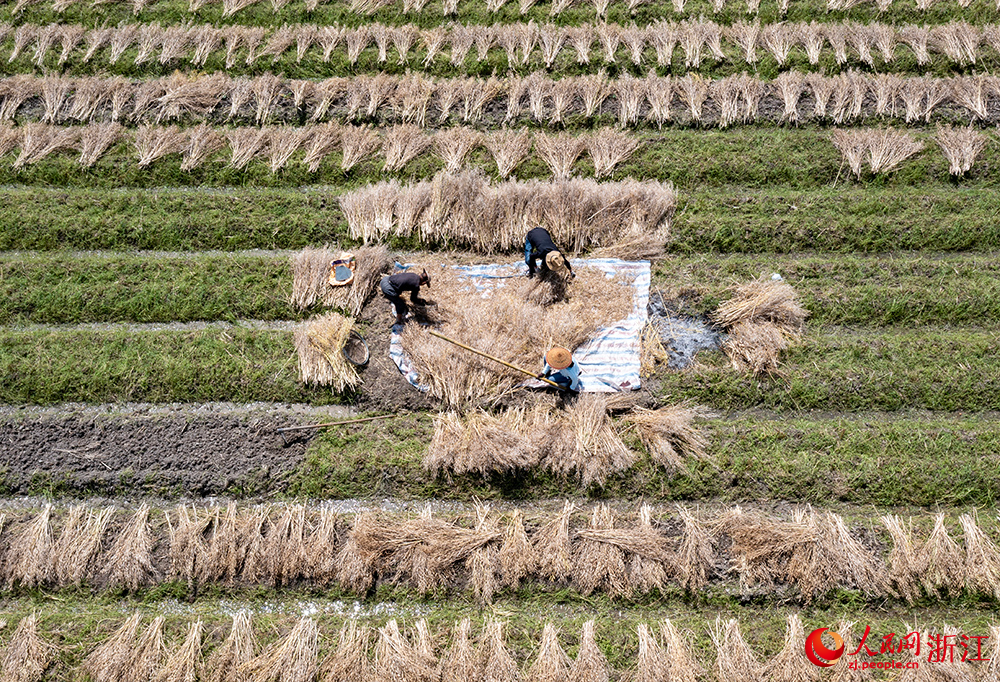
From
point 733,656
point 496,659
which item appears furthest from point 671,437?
point 496,659

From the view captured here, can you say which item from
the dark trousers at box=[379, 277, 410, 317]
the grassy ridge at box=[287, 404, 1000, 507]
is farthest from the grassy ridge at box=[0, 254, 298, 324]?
the grassy ridge at box=[287, 404, 1000, 507]

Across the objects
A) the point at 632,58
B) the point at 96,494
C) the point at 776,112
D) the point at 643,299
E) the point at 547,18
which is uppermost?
the point at 547,18

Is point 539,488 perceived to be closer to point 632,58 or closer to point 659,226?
point 659,226

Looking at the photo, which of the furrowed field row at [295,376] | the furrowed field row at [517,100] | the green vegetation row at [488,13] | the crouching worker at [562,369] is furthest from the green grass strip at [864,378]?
the green vegetation row at [488,13]

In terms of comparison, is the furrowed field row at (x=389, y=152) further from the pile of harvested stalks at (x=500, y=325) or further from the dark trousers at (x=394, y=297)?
the dark trousers at (x=394, y=297)

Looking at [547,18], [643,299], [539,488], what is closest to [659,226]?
[643,299]

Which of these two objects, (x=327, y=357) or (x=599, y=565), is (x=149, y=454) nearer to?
(x=327, y=357)

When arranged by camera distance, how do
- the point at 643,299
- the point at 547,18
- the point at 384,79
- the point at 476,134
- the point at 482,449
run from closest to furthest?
the point at 482,449 → the point at 643,299 → the point at 476,134 → the point at 384,79 → the point at 547,18
